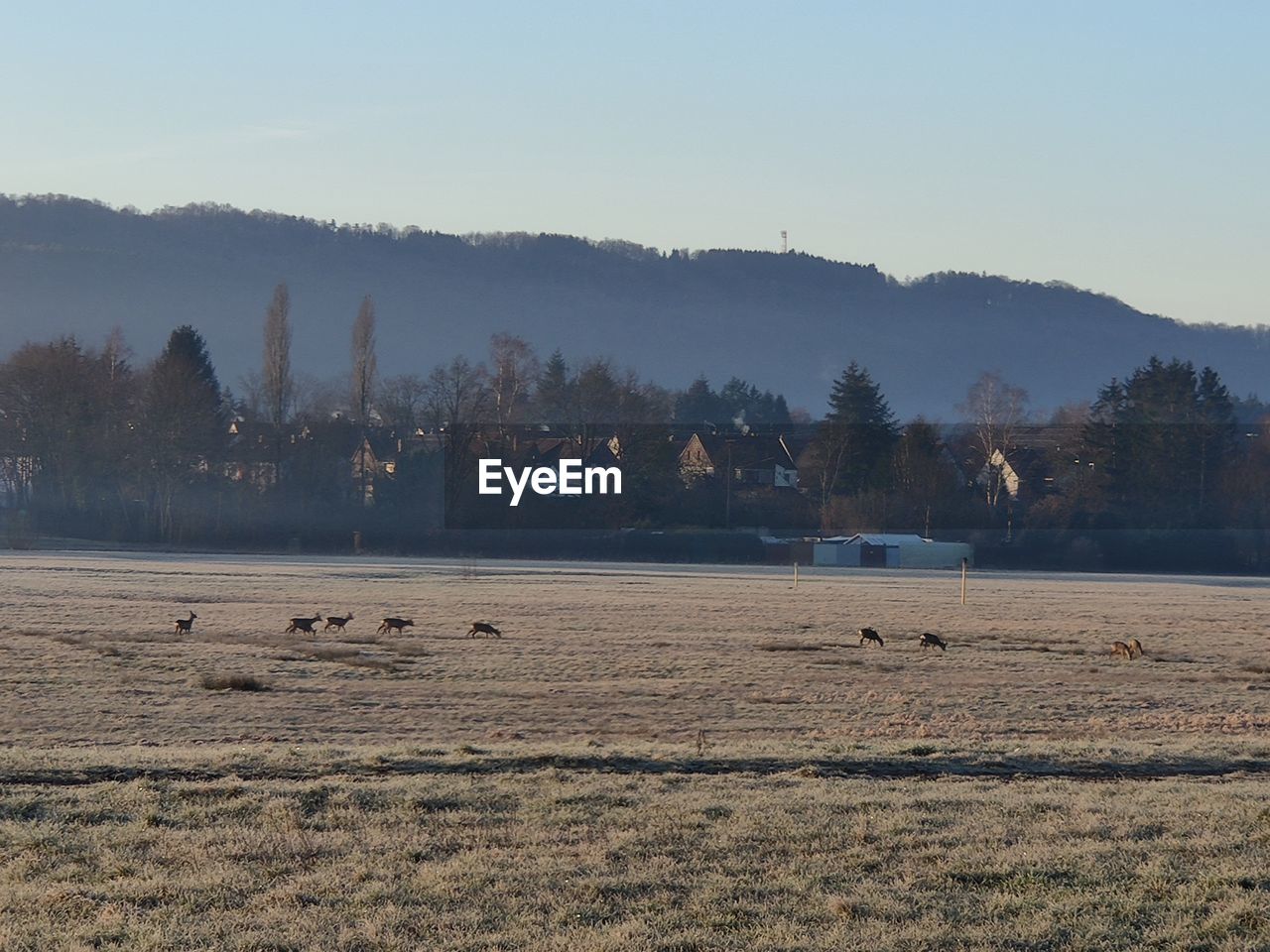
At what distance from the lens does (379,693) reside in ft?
84.5

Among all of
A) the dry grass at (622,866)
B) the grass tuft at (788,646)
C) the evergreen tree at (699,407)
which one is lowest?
the grass tuft at (788,646)

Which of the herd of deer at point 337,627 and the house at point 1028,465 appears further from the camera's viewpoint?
the house at point 1028,465

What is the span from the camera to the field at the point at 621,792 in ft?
29.8

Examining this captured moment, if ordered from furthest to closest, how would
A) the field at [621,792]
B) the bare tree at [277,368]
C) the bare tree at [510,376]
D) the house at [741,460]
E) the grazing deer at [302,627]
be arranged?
1. the bare tree at [510,376]
2. the bare tree at [277,368]
3. the house at [741,460]
4. the grazing deer at [302,627]
5. the field at [621,792]

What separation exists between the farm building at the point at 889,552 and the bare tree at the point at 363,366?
40281mm

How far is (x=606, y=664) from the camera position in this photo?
31125 mm

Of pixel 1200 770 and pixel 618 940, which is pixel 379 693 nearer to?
pixel 1200 770

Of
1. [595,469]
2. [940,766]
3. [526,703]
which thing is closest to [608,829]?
[940,766]

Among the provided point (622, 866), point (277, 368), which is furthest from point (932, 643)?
point (277, 368)

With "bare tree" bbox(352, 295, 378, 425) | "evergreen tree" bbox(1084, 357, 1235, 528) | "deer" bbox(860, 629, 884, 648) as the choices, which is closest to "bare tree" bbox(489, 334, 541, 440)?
"bare tree" bbox(352, 295, 378, 425)

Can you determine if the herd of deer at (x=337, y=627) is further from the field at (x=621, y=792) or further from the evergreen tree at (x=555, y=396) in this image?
the evergreen tree at (x=555, y=396)

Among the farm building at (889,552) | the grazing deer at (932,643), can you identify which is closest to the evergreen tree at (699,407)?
the farm building at (889,552)

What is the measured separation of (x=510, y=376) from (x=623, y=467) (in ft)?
96.5

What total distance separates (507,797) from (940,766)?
18.7 feet
